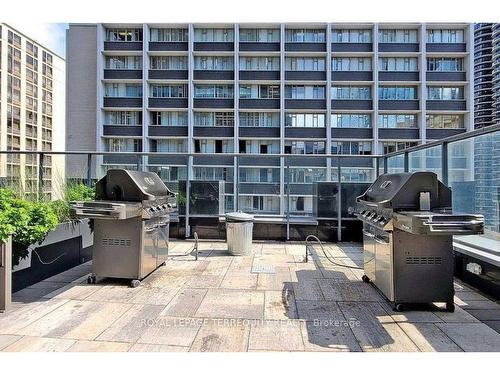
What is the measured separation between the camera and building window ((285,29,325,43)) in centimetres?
3725

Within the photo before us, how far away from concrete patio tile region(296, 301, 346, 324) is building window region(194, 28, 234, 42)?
37555mm

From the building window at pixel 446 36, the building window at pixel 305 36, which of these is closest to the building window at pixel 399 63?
the building window at pixel 446 36

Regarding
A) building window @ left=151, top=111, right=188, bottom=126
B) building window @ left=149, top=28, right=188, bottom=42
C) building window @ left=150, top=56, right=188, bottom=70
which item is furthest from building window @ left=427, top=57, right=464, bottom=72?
building window @ left=151, top=111, right=188, bottom=126

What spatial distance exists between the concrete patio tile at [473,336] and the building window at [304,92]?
3559 centimetres

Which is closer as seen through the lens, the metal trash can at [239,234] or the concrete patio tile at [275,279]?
the concrete patio tile at [275,279]

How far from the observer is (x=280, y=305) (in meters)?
3.62

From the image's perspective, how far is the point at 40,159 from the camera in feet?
21.8

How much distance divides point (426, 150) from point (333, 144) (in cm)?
3231

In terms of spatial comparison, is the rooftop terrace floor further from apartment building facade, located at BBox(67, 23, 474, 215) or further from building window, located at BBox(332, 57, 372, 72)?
building window, located at BBox(332, 57, 372, 72)

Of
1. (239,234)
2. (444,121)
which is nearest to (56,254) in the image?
(239,234)

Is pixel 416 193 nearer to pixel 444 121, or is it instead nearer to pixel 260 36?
pixel 260 36

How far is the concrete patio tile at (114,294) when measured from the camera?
12.3 ft

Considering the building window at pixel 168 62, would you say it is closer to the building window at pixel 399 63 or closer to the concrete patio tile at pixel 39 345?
the building window at pixel 399 63

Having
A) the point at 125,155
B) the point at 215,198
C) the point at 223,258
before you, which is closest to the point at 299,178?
the point at 215,198
